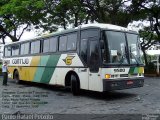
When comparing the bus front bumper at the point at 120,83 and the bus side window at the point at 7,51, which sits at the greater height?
the bus side window at the point at 7,51

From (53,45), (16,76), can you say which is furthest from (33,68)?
(16,76)

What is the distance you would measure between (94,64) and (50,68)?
4.34m

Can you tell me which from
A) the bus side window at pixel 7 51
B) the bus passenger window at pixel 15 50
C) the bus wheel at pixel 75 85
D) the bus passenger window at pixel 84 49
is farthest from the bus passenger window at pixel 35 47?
the bus passenger window at pixel 84 49

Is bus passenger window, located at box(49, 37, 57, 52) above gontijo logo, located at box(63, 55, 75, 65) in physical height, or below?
above

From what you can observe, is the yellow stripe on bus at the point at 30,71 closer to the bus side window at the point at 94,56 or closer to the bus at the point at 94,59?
Result: the bus at the point at 94,59

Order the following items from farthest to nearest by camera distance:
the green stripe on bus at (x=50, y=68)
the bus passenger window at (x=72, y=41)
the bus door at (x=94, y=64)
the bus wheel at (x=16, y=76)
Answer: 1. the bus wheel at (x=16, y=76)
2. the green stripe on bus at (x=50, y=68)
3. the bus passenger window at (x=72, y=41)
4. the bus door at (x=94, y=64)

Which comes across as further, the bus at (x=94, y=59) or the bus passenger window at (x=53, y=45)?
the bus passenger window at (x=53, y=45)

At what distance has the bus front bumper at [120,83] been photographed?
12789mm

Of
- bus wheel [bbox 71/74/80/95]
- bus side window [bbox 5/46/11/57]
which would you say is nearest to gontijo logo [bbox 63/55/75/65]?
bus wheel [bbox 71/74/80/95]

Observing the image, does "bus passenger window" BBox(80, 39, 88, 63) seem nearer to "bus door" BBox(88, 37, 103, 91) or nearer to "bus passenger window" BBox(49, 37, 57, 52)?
"bus door" BBox(88, 37, 103, 91)

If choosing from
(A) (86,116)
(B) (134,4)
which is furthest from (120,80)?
(B) (134,4)

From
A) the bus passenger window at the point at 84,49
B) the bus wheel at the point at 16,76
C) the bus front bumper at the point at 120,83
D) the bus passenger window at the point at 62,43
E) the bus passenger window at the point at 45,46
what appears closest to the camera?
the bus front bumper at the point at 120,83

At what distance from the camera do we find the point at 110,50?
13.1 metres

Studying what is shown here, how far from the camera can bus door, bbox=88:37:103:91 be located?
13156 mm
